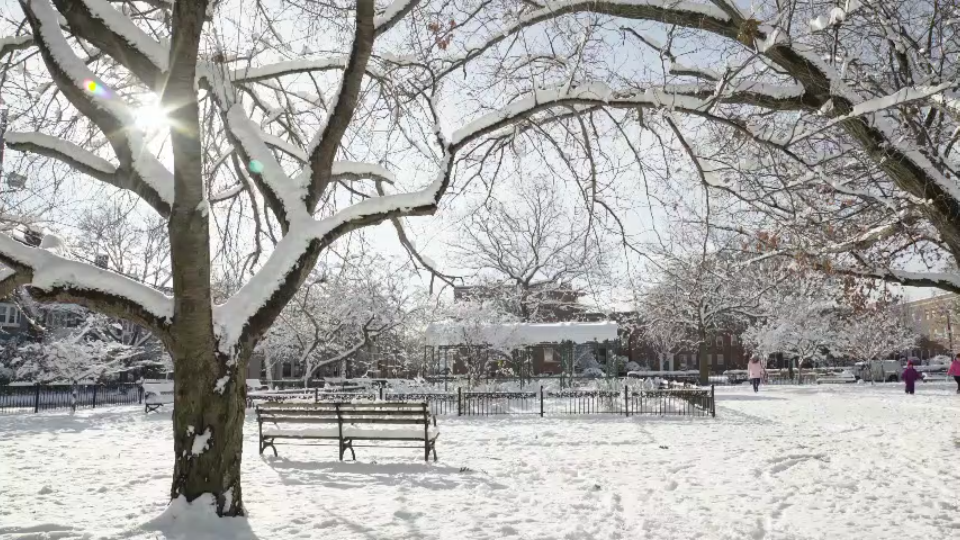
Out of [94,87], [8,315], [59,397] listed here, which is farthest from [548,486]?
[8,315]

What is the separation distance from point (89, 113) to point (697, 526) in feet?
23.2

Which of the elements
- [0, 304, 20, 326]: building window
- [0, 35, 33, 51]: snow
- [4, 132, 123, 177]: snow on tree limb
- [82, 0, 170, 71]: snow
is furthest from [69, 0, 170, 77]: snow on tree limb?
[0, 304, 20, 326]: building window

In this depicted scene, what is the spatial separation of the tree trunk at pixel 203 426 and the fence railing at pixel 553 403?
11844mm

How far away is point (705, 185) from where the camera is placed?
8.39m

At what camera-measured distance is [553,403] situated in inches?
880

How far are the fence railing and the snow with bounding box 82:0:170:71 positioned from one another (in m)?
12.9

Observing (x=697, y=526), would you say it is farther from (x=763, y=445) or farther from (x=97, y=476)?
(x=97, y=476)

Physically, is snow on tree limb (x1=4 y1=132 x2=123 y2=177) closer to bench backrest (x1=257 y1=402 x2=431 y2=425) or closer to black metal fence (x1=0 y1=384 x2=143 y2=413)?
bench backrest (x1=257 y1=402 x2=431 y2=425)

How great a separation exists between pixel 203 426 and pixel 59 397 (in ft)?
71.8

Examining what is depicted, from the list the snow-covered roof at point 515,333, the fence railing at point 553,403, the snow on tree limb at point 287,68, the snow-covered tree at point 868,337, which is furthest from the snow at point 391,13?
the snow-covered tree at point 868,337

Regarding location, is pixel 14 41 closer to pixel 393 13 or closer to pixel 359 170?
pixel 359 170

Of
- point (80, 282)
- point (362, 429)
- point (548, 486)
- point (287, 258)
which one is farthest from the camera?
point (362, 429)

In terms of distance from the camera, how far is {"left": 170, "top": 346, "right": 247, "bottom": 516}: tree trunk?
6.13 m

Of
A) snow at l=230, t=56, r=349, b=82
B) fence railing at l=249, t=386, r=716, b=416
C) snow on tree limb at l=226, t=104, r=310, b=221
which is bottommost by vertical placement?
fence railing at l=249, t=386, r=716, b=416
